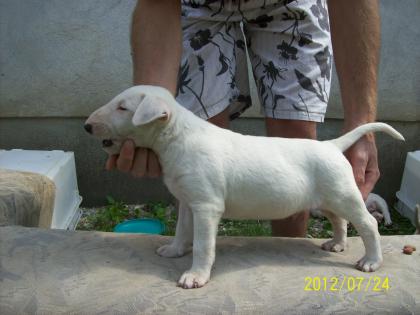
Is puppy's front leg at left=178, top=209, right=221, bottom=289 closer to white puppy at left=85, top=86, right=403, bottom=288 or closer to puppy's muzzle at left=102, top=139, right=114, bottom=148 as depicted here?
white puppy at left=85, top=86, right=403, bottom=288

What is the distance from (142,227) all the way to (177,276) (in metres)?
1.78

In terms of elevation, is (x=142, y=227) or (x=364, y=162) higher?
(x=364, y=162)

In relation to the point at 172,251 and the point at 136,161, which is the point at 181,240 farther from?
the point at 136,161

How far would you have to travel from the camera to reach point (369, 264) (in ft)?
5.69

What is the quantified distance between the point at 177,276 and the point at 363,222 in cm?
68

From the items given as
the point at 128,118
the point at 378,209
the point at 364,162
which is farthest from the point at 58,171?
the point at 378,209

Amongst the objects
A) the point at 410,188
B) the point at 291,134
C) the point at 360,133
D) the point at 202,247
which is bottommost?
the point at 410,188

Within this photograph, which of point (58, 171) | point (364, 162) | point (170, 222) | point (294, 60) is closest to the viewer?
point (364, 162)

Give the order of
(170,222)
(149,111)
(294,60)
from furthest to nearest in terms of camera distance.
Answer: (170,222), (294,60), (149,111)

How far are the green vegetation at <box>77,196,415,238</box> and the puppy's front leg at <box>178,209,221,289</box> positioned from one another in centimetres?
194

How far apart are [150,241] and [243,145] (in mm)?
621

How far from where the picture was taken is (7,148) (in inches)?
160

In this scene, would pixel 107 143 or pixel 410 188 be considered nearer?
pixel 107 143

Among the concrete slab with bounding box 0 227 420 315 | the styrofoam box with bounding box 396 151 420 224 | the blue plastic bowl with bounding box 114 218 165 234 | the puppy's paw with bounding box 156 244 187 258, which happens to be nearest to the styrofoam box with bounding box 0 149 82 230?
the blue plastic bowl with bounding box 114 218 165 234
